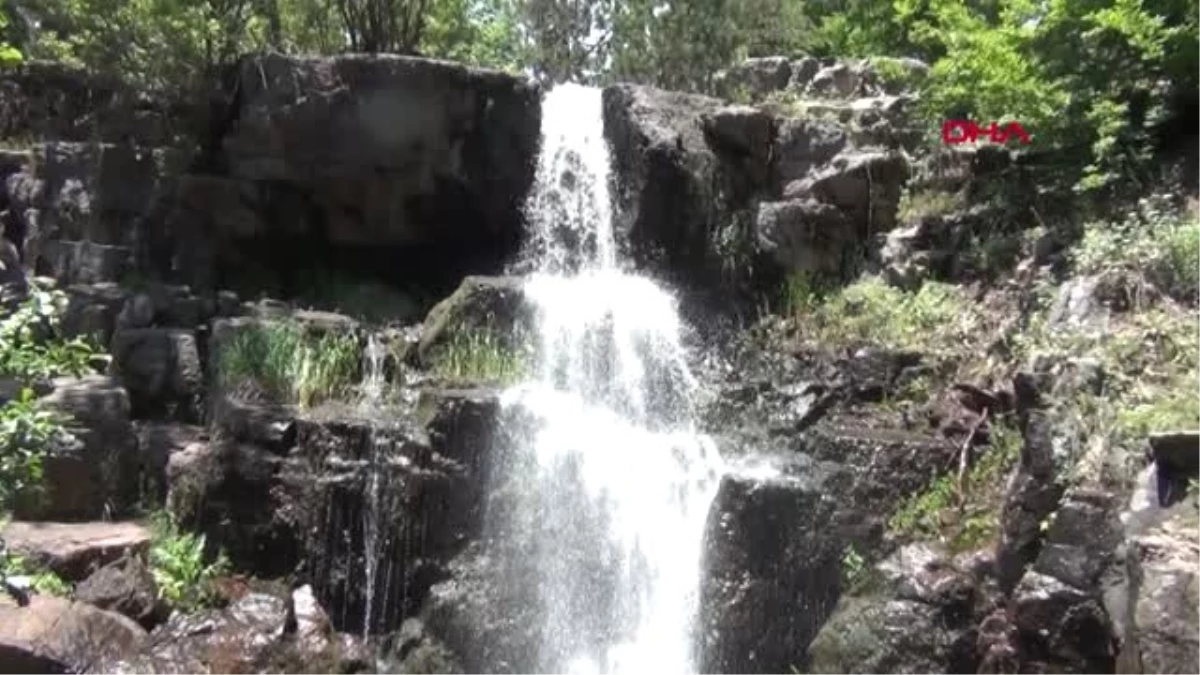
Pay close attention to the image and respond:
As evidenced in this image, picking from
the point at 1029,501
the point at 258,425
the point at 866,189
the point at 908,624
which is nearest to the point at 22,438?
the point at 258,425

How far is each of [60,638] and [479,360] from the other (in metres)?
4.18

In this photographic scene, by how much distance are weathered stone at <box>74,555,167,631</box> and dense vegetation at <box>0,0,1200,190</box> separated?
3568 millimetres

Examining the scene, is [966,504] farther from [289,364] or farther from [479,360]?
[289,364]

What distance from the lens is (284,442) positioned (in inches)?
361

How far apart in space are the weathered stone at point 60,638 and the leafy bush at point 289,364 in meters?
2.40

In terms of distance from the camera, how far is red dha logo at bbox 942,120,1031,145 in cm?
1150

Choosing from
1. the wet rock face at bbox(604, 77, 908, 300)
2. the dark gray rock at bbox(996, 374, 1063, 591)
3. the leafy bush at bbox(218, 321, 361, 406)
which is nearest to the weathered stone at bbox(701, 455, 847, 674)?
the dark gray rock at bbox(996, 374, 1063, 591)

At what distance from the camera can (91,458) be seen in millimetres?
9344

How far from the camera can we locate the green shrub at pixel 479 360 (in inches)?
406

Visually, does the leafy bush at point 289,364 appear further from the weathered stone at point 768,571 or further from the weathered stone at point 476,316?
the weathered stone at point 768,571

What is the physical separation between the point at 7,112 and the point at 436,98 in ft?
17.9

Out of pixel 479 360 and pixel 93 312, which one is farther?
pixel 93 312

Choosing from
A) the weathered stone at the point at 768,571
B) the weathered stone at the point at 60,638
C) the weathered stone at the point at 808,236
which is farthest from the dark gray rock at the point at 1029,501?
the weathered stone at the point at 60,638

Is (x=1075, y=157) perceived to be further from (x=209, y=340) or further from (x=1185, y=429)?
(x=209, y=340)
